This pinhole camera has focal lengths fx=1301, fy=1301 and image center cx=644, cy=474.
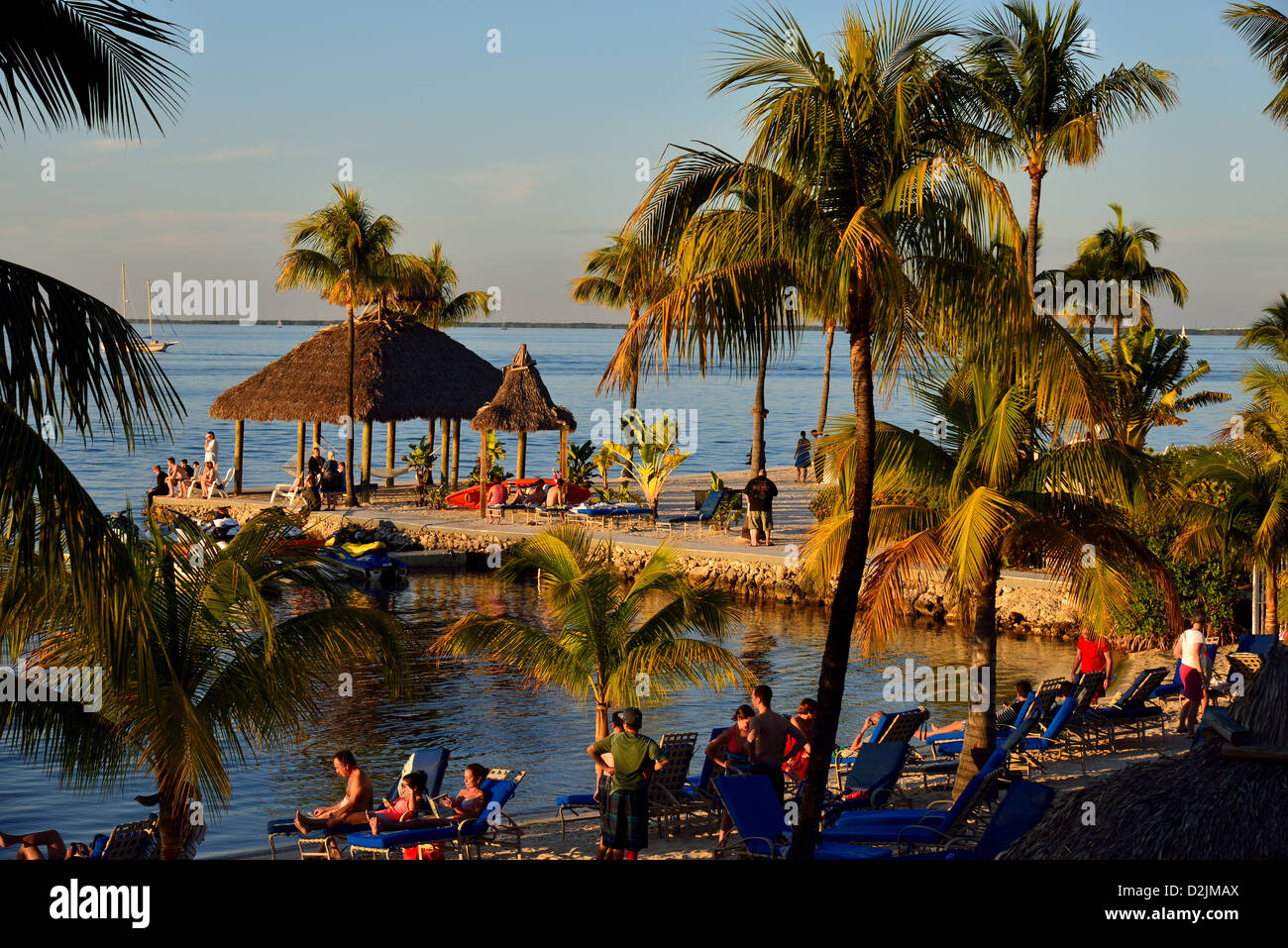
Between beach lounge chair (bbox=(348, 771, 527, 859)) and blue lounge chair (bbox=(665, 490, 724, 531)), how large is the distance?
58.9ft

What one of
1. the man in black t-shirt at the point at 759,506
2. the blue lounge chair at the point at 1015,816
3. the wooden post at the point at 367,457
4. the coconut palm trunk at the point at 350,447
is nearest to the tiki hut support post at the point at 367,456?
the wooden post at the point at 367,457

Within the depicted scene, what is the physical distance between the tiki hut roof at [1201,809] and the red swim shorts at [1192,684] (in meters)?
7.25

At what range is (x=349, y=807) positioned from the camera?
10.2 meters

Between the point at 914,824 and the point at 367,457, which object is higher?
the point at 367,457

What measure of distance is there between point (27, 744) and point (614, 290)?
1678 inches

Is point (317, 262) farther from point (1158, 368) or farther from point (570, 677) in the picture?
point (570, 677)

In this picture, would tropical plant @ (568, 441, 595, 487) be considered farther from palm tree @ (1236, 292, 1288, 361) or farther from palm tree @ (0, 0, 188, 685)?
palm tree @ (0, 0, 188, 685)

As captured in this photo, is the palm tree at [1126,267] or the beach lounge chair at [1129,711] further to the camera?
the palm tree at [1126,267]

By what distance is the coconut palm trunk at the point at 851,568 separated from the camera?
875 cm

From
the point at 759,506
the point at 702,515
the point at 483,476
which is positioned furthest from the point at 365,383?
the point at 759,506

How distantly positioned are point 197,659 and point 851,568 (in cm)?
453

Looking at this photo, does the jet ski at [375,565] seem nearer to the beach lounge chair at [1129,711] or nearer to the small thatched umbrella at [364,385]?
the small thatched umbrella at [364,385]

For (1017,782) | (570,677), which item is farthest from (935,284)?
(570,677)

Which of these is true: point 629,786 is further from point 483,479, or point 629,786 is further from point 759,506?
point 483,479
